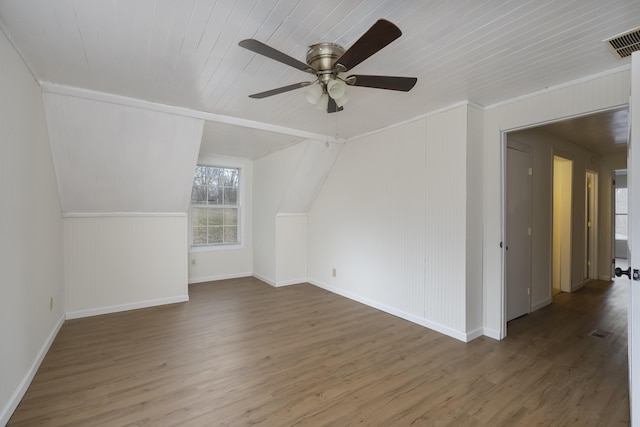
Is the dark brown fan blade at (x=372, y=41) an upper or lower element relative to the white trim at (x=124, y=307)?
upper

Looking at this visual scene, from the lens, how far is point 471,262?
306 cm

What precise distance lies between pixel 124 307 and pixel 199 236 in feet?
5.84

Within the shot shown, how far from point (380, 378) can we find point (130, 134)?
338 cm

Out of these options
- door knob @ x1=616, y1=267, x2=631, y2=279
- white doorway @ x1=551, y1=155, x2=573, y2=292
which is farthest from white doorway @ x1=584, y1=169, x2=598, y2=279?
door knob @ x1=616, y1=267, x2=631, y2=279

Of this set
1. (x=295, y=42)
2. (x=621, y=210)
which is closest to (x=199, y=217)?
(x=295, y=42)

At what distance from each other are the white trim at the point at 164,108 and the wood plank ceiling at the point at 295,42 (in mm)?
74

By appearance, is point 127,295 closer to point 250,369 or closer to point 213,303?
point 213,303

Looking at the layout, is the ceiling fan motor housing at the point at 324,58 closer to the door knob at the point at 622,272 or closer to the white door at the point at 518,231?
the door knob at the point at 622,272

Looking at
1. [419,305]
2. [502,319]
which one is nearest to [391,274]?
[419,305]

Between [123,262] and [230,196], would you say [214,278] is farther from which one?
[123,262]

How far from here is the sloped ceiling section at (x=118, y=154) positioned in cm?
287

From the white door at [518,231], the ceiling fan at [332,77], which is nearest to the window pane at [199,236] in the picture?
the ceiling fan at [332,77]

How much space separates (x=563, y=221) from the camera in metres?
4.72

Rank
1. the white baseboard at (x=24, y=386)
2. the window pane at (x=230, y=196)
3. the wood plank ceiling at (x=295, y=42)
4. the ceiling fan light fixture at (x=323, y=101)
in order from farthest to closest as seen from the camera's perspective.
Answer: the window pane at (x=230, y=196)
the ceiling fan light fixture at (x=323, y=101)
the white baseboard at (x=24, y=386)
the wood plank ceiling at (x=295, y=42)
